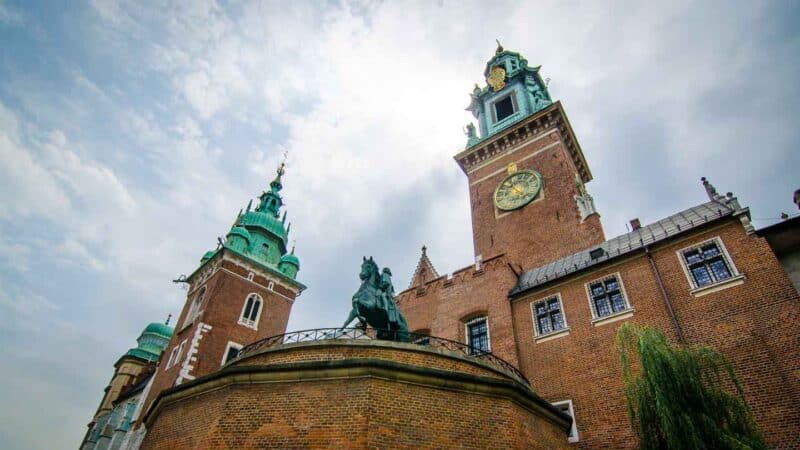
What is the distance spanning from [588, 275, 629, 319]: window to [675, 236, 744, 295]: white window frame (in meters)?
2.46

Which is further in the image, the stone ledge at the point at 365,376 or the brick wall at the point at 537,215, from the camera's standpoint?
the brick wall at the point at 537,215

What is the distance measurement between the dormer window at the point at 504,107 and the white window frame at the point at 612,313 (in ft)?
73.7

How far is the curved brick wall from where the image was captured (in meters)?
10.7

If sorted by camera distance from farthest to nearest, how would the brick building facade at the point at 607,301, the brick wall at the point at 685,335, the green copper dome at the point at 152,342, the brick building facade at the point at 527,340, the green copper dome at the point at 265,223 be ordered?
the green copper dome at the point at 152,342 < the green copper dome at the point at 265,223 < the brick building facade at the point at 607,301 < the brick wall at the point at 685,335 < the brick building facade at the point at 527,340

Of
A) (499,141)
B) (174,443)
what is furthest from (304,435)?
(499,141)

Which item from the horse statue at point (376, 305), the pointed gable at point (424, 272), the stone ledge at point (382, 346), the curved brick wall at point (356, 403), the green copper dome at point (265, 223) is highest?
the green copper dome at point (265, 223)

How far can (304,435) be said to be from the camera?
10.7 meters

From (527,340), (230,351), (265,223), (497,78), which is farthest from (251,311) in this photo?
(497,78)

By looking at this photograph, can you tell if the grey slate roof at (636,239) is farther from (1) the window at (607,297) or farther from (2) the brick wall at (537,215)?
(2) the brick wall at (537,215)

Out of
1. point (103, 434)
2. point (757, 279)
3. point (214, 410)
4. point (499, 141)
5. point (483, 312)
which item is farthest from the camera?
point (103, 434)

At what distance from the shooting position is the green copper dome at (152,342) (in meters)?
53.0

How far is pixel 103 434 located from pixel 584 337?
1621 inches

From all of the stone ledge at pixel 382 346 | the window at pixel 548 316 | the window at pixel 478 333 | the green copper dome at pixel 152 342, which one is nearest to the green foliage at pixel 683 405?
the stone ledge at pixel 382 346

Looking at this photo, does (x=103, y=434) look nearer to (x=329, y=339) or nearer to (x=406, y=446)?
(x=329, y=339)
